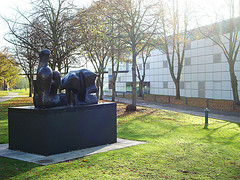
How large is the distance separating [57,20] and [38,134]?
14.4 meters

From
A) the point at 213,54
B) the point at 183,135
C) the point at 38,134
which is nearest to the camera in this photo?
the point at 38,134

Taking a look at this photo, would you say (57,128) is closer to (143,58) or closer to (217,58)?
(217,58)

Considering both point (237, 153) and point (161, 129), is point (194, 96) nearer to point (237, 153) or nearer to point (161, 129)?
point (161, 129)

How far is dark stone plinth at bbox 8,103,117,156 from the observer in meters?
7.43

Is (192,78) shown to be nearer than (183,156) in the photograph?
No

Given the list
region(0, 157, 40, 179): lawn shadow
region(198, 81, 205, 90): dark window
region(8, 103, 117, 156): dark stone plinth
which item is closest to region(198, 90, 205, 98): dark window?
region(198, 81, 205, 90): dark window

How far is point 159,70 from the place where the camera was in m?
46.5

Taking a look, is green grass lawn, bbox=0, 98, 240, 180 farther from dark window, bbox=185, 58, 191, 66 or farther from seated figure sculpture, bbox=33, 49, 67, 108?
A: dark window, bbox=185, 58, 191, 66

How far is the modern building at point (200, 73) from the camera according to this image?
32062mm

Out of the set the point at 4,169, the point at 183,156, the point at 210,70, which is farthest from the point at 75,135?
the point at 210,70

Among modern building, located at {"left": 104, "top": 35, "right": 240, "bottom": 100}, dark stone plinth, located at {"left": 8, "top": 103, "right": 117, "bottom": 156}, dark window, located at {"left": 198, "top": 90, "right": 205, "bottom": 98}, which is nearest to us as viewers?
dark stone plinth, located at {"left": 8, "top": 103, "right": 117, "bottom": 156}

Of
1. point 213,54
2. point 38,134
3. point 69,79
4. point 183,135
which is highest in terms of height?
point 213,54

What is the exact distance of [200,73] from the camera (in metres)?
36.1

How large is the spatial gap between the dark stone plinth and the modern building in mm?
25177
